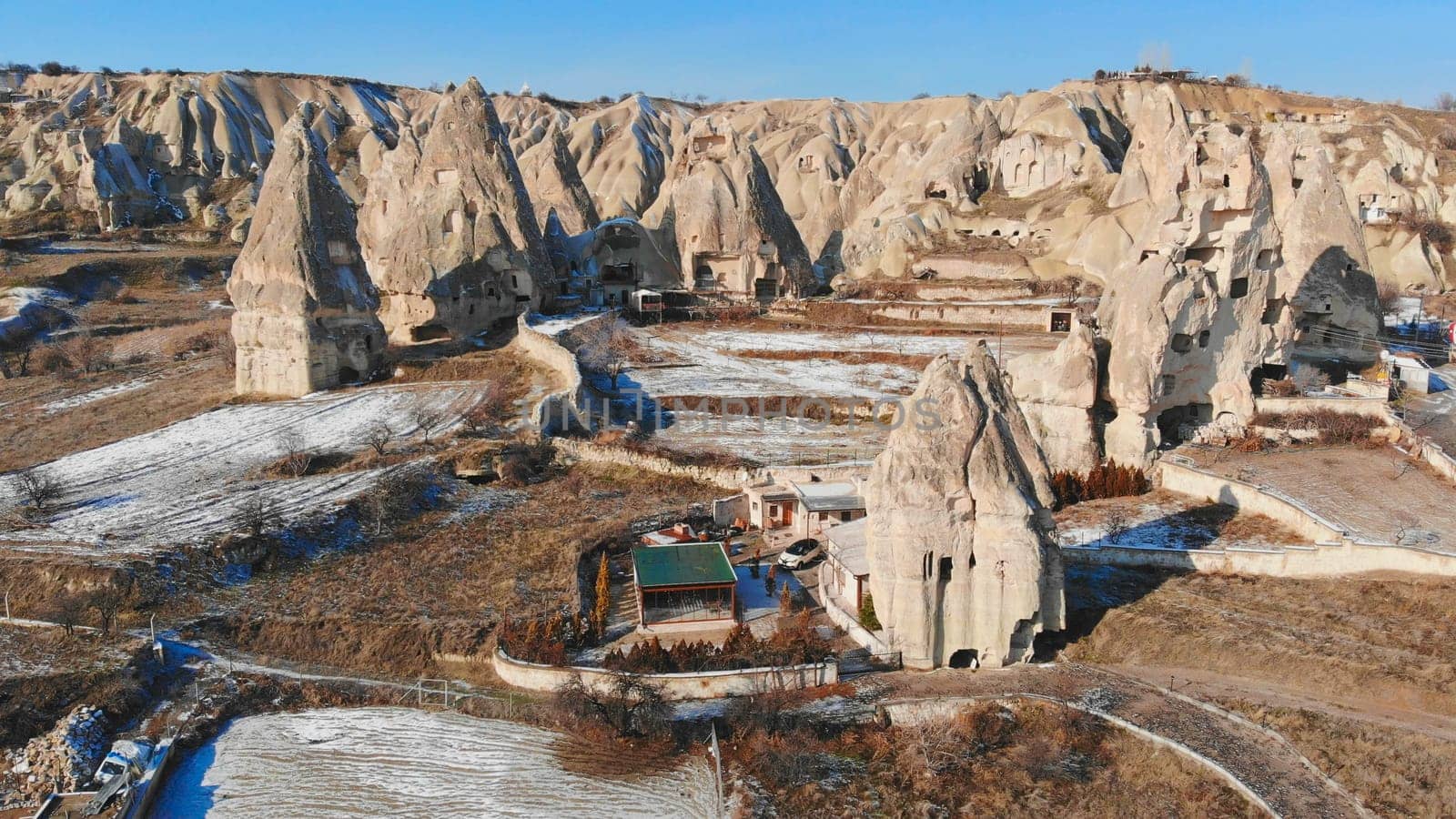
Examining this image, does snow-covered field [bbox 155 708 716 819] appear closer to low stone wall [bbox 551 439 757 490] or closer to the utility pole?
the utility pole

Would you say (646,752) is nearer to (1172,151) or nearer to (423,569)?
(423,569)

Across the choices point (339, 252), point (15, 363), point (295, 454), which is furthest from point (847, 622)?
point (15, 363)

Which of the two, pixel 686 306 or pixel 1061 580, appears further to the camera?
pixel 686 306

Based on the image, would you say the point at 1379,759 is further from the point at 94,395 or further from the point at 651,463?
the point at 94,395

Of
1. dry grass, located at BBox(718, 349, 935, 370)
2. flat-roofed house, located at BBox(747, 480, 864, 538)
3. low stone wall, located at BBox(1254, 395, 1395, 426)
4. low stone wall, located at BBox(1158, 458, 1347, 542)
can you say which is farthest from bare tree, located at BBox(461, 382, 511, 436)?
low stone wall, located at BBox(1254, 395, 1395, 426)

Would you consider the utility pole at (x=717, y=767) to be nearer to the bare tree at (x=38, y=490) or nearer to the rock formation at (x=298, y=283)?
the bare tree at (x=38, y=490)

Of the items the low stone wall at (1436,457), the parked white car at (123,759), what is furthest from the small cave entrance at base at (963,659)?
the low stone wall at (1436,457)

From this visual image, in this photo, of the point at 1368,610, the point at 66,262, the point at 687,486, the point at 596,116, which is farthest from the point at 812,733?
the point at 596,116

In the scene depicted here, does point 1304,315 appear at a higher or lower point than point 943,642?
higher
